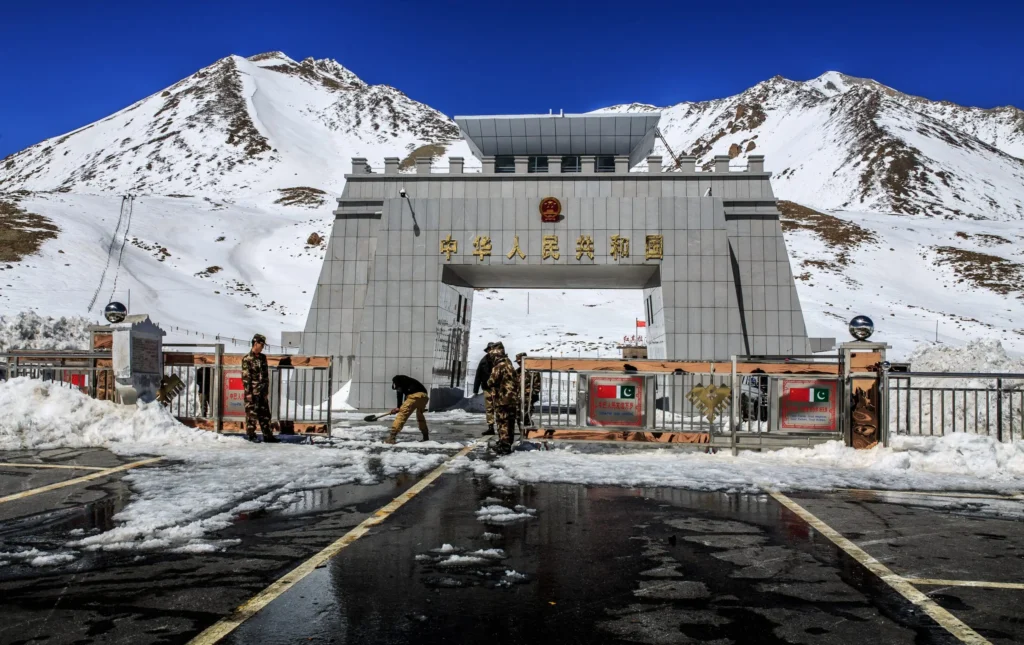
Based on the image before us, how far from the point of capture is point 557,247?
21656 mm

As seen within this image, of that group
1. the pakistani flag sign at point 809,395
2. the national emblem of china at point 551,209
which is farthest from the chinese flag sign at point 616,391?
the national emblem of china at point 551,209

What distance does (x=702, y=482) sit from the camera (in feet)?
31.7

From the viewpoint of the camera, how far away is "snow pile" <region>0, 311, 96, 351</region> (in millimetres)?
23641

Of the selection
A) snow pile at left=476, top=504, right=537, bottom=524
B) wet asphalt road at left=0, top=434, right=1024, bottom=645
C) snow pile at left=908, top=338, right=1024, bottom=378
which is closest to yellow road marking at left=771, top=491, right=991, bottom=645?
wet asphalt road at left=0, top=434, right=1024, bottom=645

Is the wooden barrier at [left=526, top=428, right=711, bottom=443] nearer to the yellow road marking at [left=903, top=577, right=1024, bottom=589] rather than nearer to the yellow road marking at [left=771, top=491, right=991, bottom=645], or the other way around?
the yellow road marking at [left=771, top=491, right=991, bottom=645]

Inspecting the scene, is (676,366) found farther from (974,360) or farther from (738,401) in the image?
(974,360)

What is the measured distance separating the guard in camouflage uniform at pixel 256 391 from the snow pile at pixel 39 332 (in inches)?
517

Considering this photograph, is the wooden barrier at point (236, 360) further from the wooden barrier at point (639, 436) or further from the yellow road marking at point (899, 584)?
the yellow road marking at point (899, 584)

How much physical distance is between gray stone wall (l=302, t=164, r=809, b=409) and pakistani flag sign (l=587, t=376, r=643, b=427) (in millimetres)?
8232

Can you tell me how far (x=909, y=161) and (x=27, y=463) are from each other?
15028 centimetres

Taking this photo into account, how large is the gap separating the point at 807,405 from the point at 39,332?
2377 centimetres

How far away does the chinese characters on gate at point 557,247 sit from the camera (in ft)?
70.4

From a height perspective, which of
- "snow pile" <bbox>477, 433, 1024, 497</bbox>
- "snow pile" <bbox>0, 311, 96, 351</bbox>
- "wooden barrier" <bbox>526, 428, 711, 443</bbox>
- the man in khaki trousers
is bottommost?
"snow pile" <bbox>477, 433, 1024, 497</bbox>

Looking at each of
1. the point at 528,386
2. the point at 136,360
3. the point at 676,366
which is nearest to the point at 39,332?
the point at 136,360
